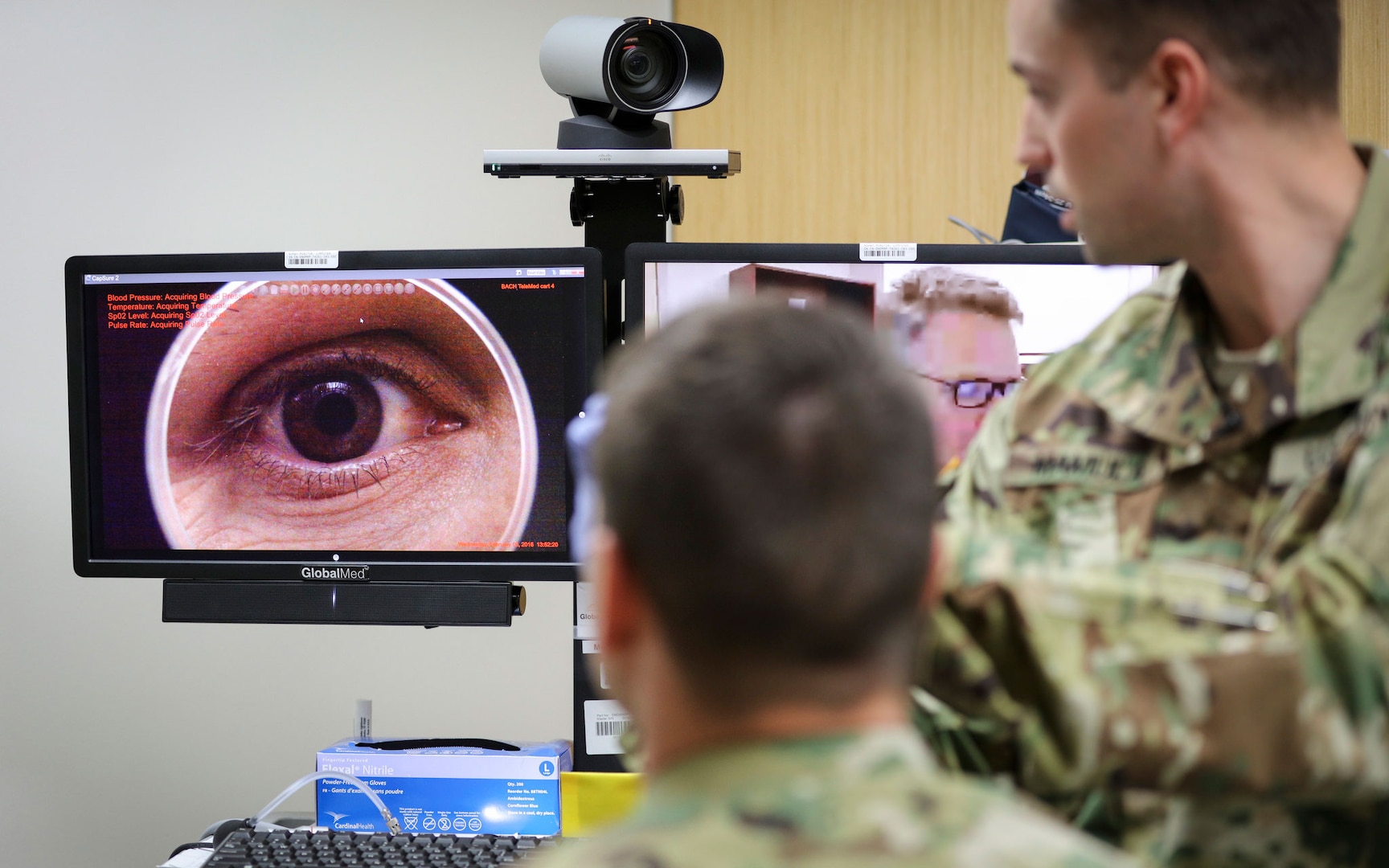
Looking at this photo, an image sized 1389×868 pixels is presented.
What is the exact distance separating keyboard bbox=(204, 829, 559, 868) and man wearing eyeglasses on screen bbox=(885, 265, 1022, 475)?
659mm

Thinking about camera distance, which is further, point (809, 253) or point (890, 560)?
point (809, 253)

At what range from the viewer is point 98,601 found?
2.34 metres

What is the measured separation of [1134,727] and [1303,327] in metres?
0.28

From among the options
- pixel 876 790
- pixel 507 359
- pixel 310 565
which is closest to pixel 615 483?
pixel 876 790

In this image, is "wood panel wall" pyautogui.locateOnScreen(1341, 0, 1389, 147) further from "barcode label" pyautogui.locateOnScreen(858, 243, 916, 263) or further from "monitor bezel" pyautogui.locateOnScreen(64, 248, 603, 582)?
"monitor bezel" pyautogui.locateOnScreen(64, 248, 603, 582)

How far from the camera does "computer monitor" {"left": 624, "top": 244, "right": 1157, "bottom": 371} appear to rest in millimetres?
1408

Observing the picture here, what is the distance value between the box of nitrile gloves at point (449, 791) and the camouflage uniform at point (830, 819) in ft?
3.02

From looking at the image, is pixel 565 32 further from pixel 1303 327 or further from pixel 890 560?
pixel 890 560

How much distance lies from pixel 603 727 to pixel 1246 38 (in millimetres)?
1044

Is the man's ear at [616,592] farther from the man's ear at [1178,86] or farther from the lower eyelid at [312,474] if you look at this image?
the lower eyelid at [312,474]

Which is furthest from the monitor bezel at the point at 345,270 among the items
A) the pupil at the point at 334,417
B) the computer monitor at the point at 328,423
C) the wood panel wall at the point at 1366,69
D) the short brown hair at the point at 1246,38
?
the wood panel wall at the point at 1366,69

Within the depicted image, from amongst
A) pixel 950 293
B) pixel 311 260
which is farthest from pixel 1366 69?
pixel 311 260

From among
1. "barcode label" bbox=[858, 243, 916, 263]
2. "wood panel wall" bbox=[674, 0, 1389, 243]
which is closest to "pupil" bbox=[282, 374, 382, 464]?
"barcode label" bbox=[858, 243, 916, 263]

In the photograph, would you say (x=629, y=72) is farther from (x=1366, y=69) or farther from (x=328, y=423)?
(x=1366, y=69)
